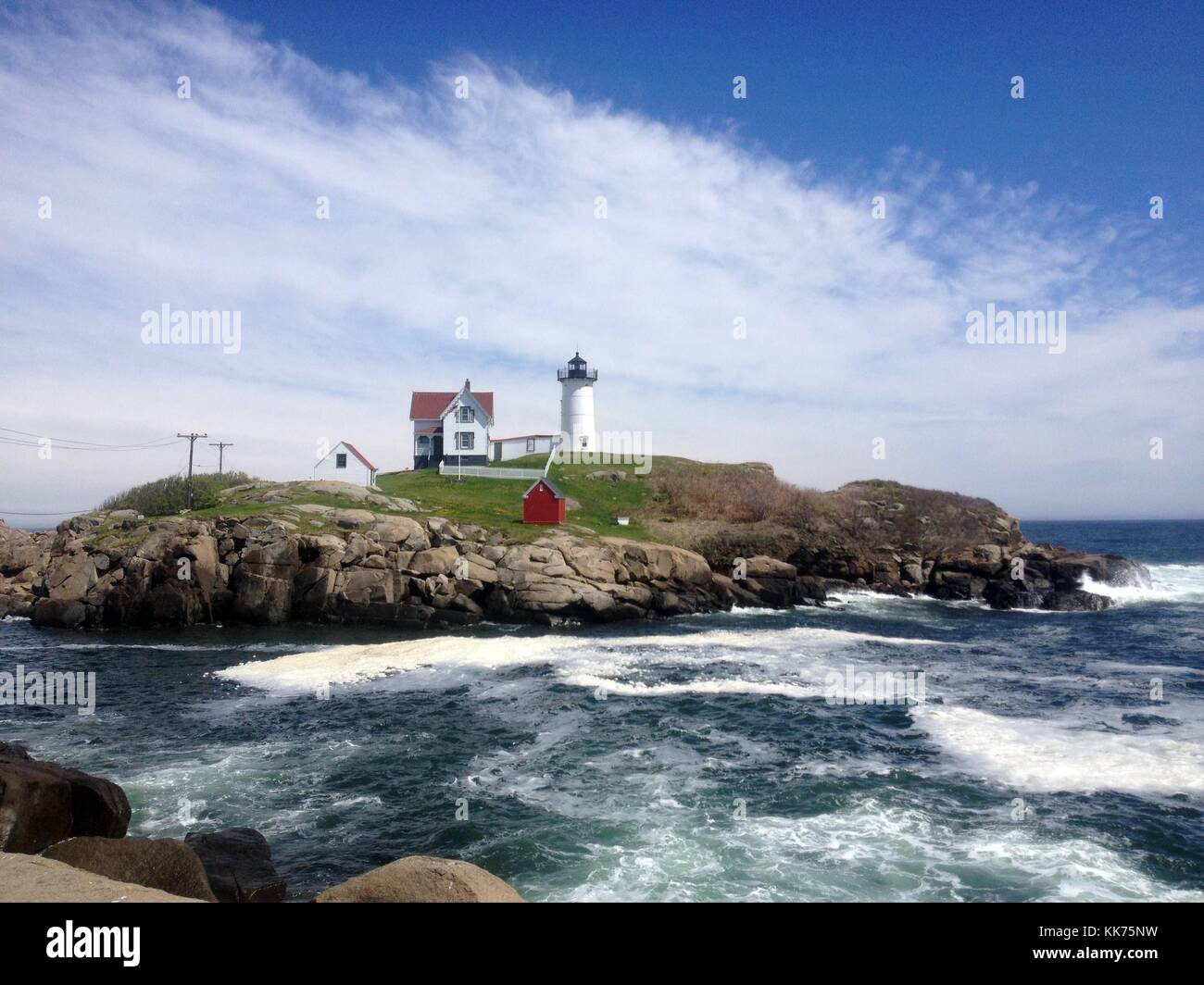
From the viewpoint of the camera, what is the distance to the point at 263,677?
29.5 meters

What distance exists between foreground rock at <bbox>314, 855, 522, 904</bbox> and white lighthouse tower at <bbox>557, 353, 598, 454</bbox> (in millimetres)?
70660

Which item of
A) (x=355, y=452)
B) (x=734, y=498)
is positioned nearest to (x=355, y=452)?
(x=355, y=452)

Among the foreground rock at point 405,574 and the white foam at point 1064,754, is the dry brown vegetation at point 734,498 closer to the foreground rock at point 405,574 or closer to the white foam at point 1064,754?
the foreground rock at point 405,574

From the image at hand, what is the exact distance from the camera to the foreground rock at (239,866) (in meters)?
11.9

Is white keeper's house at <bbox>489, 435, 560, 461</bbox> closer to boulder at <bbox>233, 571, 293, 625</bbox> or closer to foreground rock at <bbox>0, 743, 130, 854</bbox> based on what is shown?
boulder at <bbox>233, 571, 293, 625</bbox>

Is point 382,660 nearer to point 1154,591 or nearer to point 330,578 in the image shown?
point 330,578

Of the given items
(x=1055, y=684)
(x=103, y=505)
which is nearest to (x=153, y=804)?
(x=1055, y=684)

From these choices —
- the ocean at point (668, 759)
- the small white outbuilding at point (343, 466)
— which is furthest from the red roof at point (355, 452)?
the ocean at point (668, 759)

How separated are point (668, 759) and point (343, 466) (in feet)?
169

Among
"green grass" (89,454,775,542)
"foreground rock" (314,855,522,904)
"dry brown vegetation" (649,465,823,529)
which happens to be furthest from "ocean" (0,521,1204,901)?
"dry brown vegetation" (649,465,823,529)

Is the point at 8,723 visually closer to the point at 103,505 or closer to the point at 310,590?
the point at 310,590

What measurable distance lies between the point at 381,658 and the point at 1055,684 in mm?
27420

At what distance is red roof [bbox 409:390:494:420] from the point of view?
7594 centimetres

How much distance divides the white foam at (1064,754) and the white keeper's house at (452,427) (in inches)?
2229
